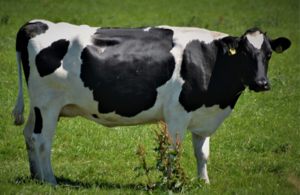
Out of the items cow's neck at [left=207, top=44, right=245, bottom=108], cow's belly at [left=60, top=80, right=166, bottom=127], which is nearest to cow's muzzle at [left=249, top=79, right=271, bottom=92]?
cow's neck at [left=207, top=44, right=245, bottom=108]

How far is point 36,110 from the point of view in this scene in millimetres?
5566

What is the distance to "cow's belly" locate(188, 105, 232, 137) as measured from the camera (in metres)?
5.68

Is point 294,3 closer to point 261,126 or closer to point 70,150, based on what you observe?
point 261,126

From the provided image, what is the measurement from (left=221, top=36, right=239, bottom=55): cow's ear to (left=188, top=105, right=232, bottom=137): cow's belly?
2.82 ft

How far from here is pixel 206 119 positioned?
579 cm

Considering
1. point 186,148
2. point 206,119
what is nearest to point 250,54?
point 206,119

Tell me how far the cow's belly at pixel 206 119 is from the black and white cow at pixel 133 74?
19mm

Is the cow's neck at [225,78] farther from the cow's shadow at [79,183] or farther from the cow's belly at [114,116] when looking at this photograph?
the cow's shadow at [79,183]

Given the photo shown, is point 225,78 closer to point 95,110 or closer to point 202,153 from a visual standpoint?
point 202,153

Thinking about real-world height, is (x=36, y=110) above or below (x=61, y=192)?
above

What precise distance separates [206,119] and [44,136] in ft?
8.09

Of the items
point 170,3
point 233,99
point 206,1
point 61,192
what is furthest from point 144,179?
point 206,1

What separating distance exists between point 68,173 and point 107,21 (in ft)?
34.4

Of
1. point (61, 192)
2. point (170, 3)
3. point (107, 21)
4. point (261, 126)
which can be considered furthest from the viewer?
point (170, 3)
